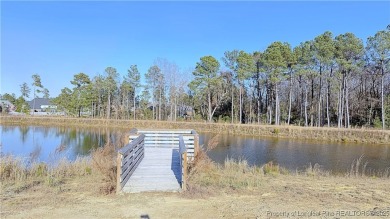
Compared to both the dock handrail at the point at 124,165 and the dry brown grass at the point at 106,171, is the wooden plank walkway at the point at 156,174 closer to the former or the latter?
the dock handrail at the point at 124,165

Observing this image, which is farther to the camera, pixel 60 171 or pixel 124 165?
pixel 60 171

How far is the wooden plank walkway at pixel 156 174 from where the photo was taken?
19.2 ft

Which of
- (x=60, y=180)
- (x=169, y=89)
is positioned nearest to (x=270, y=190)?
(x=60, y=180)

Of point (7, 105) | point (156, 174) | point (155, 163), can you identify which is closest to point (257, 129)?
point (155, 163)

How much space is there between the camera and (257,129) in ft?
94.6

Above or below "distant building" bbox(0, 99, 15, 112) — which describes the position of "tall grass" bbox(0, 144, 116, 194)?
below

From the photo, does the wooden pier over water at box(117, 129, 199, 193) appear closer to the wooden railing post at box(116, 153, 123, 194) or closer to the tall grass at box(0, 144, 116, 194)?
the wooden railing post at box(116, 153, 123, 194)

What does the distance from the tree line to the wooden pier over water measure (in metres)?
23.9

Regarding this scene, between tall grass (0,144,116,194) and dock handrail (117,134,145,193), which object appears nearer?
dock handrail (117,134,145,193)

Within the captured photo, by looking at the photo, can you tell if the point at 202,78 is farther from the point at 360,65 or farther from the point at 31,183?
the point at 31,183

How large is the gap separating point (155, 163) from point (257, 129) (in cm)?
2209

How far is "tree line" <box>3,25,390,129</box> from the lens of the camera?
97.0ft

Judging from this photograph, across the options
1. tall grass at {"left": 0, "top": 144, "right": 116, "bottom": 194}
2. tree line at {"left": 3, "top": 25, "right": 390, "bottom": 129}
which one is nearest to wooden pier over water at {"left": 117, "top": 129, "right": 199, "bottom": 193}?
tall grass at {"left": 0, "top": 144, "right": 116, "bottom": 194}

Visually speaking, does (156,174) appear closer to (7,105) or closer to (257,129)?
(257,129)
